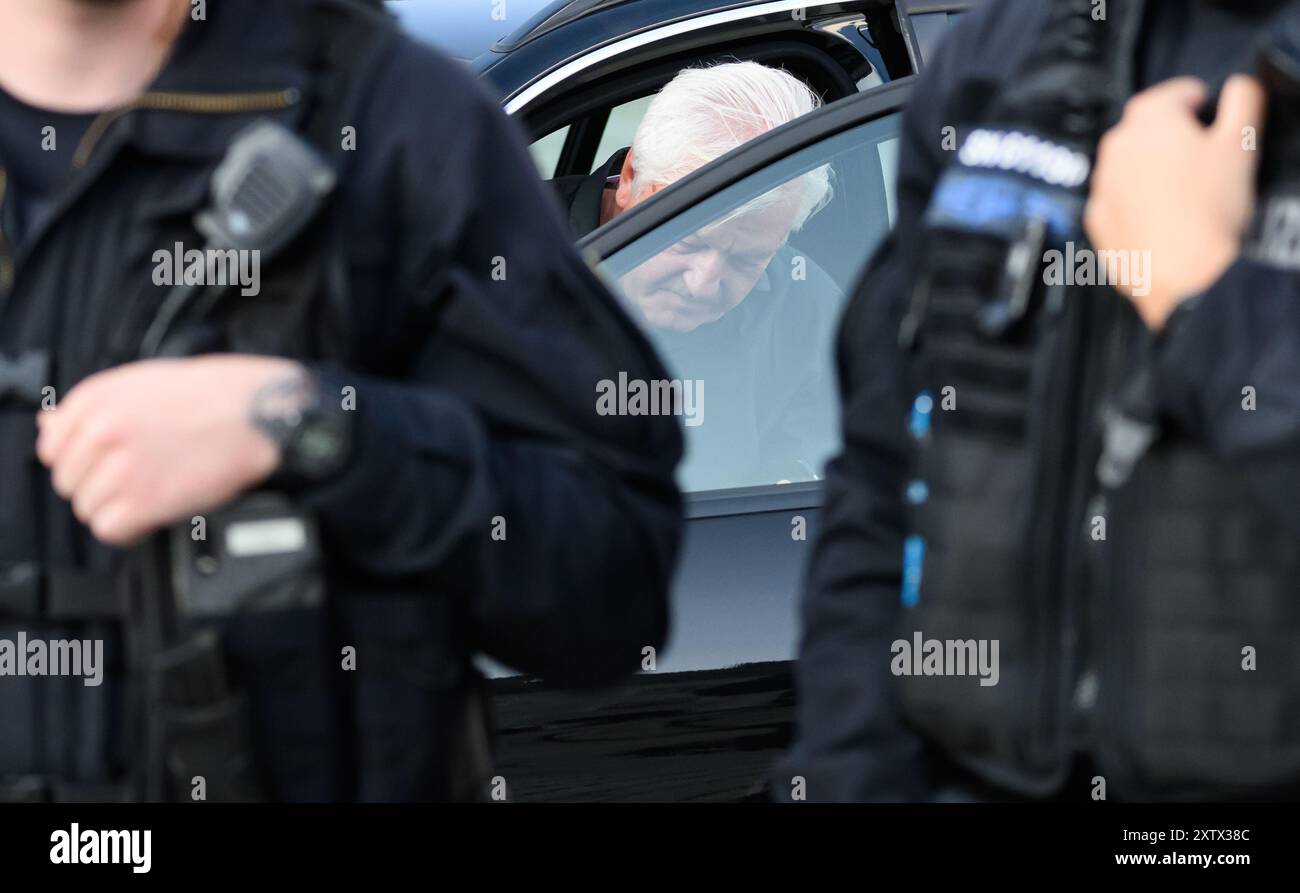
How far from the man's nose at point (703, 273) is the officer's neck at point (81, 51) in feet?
5.49

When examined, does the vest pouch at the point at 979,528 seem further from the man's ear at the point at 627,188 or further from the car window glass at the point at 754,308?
the man's ear at the point at 627,188

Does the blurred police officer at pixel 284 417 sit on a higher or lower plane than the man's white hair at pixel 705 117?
lower

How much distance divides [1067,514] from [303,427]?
0.57 meters

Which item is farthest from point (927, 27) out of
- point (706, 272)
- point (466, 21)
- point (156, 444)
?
point (156, 444)

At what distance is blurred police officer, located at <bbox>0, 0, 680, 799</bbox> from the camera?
140cm

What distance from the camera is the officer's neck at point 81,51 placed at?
5.02 feet

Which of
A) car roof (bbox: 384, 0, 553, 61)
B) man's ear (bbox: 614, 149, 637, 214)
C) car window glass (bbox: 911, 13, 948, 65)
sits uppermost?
car roof (bbox: 384, 0, 553, 61)

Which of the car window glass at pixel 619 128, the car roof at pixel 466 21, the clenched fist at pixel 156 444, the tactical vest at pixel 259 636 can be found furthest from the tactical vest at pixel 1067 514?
the car roof at pixel 466 21

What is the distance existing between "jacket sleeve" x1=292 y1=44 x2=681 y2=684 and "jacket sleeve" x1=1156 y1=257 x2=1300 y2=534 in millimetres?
453

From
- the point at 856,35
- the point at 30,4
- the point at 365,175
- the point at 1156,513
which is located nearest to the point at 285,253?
the point at 365,175

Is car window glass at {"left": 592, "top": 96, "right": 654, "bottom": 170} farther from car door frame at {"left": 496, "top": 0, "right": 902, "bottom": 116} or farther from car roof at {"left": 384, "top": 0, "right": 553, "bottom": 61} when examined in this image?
car roof at {"left": 384, "top": 0, "right": 553, "bottom": 61}

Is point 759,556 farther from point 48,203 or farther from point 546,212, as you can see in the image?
point 48,203

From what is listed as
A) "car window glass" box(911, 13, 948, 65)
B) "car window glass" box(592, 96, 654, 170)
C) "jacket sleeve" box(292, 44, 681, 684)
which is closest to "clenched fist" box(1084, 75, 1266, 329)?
"jacket sleeve" box(292, 44, 681, 684)

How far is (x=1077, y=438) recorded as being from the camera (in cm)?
144
